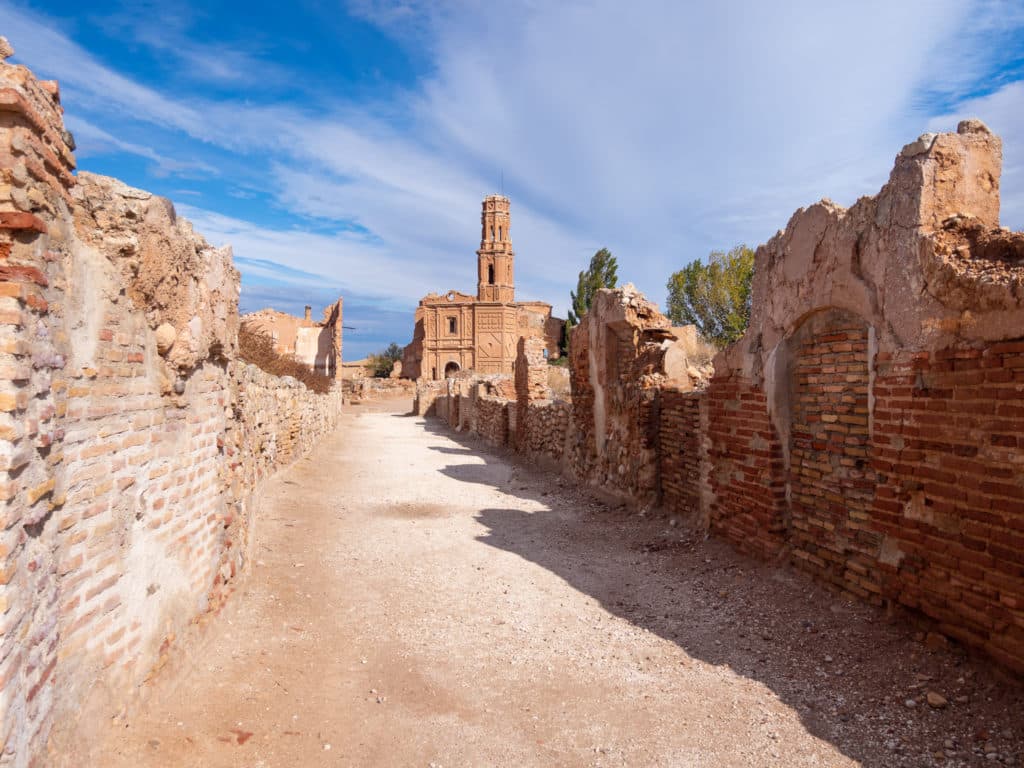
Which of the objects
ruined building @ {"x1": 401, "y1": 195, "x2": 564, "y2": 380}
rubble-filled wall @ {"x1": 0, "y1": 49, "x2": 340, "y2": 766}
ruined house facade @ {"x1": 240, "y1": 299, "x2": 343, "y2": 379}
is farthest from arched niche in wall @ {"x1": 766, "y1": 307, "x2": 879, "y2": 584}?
ruined building @ {"x1": 401, "y1": 195, "x2": 564, "y2": 380}

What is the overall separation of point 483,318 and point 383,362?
13163 millimetres

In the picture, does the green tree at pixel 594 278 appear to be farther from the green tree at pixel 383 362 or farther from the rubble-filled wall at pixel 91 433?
the rubble-filled wall at pixel 91 433

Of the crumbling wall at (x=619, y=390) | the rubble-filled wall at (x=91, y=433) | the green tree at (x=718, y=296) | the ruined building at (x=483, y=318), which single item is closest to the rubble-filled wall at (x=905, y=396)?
the crumbling wall at (x=619, y=390)

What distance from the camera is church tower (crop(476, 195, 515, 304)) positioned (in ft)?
185

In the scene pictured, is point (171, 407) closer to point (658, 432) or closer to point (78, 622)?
point (78, 622)

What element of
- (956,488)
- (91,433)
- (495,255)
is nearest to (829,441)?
(956,488)

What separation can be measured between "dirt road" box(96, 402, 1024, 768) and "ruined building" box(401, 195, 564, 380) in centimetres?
4707

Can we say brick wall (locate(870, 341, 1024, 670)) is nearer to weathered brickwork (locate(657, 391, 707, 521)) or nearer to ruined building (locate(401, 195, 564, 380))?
weathered brickwork (locate(657, 391, 707, 521))

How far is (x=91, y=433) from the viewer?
9.73 ft

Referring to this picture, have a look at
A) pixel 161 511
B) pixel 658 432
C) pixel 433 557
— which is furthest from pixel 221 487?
pixel 658 432

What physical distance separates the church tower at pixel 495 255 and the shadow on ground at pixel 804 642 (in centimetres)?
4931

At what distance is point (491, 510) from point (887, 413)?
5.89 meters

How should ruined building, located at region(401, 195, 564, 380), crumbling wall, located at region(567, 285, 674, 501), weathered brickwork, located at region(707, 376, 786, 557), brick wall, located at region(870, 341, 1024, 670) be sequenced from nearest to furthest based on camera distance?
brick wall, located at region(870, 341, 1024, 670), weathered brickwork, located at region(707, 376, 786, 557), crumbling wall, located at region(567, 285, 674, 501), ruined building, located at region(401, 195, 564, 380)

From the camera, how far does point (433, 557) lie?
680cm
